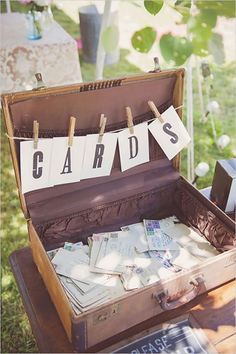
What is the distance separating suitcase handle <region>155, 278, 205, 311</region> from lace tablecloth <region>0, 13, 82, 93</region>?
182 cm

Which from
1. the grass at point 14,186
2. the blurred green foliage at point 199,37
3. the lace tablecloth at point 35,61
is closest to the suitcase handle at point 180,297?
the blurred green foliage at point 199,37

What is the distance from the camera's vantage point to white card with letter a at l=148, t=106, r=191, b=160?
119 cm

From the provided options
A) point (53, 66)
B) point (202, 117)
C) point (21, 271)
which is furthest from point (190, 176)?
point (21, 271)

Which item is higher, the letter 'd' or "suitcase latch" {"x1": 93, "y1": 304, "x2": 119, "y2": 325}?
the letter 'd'

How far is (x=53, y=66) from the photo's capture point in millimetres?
2451

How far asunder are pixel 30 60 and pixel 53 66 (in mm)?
154

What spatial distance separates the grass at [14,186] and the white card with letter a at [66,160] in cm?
87

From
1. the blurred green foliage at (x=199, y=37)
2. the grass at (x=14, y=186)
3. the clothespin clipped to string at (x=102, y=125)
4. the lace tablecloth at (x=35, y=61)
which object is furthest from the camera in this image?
the lace tablecloth at (x=35, y=61)

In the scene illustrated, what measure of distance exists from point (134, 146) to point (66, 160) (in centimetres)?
24

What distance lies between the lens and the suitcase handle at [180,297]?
886 millimetres

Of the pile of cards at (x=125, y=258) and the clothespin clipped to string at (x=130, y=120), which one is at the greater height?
the clothespin clipped to string at (x=130, y=120)

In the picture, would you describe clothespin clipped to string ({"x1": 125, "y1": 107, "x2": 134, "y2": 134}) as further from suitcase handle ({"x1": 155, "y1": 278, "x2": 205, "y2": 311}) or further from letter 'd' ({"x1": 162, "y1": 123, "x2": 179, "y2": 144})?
suitcase handle ({"x1": 155, "y1": 278, "x2": 205, "y2": 311})

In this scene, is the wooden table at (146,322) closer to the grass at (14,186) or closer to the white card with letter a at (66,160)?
the white card with letter a at (66,160)

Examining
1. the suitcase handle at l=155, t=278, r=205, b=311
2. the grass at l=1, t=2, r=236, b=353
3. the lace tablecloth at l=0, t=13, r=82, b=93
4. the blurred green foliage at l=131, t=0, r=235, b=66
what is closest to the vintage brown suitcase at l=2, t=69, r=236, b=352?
the suitcase handle at l=155, t=278, r=205, b=311
